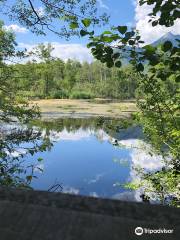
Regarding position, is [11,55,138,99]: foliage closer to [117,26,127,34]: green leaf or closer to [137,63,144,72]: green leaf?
[137,63,144,72]: green leaf

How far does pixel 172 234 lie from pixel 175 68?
1949 mm

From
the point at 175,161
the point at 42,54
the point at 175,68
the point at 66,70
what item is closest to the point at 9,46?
the point at 42,54

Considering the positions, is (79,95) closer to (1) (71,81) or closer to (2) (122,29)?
(1) (71,81)

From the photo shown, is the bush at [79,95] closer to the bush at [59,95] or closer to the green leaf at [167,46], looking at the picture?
the bush at [59,95]

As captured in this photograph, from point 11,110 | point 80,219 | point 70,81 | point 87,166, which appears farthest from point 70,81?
point 80,219

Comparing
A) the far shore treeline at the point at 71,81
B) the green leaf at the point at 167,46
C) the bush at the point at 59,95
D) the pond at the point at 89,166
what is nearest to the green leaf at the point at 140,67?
the green leaf at the point at 167,46

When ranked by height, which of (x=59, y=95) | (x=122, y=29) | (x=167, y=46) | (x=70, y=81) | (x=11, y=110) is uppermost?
(x=70, y=81)

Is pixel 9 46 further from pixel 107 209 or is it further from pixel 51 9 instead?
pixel 107 209

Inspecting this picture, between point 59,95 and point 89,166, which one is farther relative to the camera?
point 59,95

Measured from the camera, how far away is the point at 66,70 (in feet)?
409

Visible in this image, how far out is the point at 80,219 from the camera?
1.41m

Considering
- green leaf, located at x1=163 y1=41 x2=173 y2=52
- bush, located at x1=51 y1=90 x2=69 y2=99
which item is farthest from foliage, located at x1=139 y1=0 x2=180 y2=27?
bush, located at x1=51 y1=90 x2=69 y2=99

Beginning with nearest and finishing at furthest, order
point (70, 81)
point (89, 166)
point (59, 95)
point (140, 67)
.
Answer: point (140, 67)
point (89, 166)
point (59, 95)
point (70, 81)

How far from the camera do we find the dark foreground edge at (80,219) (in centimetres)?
133
